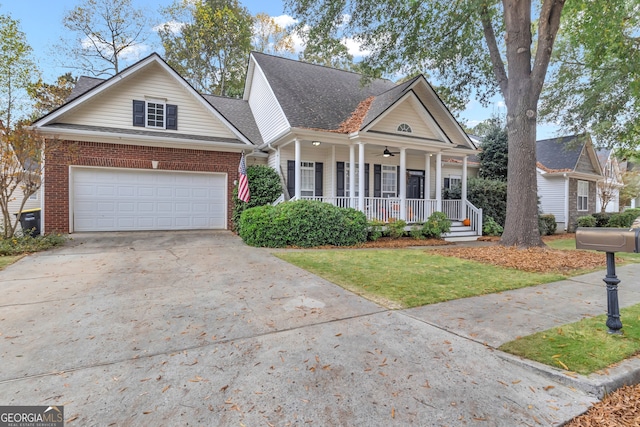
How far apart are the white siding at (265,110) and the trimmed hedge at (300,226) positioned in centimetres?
336

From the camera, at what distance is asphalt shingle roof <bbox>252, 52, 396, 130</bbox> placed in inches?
477

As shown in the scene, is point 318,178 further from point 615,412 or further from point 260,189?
point 615,412

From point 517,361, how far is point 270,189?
398 inches

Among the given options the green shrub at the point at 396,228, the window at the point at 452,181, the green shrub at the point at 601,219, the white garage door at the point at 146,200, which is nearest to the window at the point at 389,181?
the green shrub at the point at 396,228

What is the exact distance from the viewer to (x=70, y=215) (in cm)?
1034

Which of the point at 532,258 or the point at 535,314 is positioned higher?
the point at 532,258

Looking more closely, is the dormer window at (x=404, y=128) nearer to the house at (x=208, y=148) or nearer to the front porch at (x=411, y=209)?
the house at (x=208, y=148)

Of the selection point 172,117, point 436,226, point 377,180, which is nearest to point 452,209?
point 436,226

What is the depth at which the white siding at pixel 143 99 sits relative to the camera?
1066cm

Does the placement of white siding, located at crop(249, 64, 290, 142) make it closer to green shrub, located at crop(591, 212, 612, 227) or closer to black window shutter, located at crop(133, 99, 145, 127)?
black window shutter, located at crop(133, 99, 145, 127)

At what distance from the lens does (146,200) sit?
11.4 metres

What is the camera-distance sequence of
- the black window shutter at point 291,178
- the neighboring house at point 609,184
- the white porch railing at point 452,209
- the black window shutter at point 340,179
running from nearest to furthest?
1. the black window shutter at point 291,178
2. the black window shutter at point 340,179
3. the white porch railing at point 452,209
4. the neighboring house at point 609,184

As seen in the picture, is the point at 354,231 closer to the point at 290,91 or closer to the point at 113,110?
the point at 290,91

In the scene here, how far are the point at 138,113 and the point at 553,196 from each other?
22826mm
